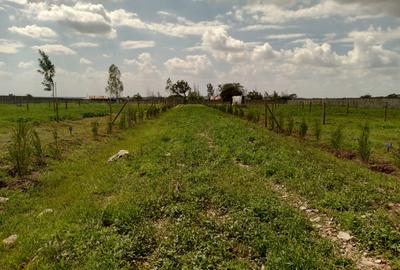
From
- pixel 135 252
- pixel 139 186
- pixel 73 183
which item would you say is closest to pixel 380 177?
pixel 139 186

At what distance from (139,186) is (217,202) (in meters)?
2.10

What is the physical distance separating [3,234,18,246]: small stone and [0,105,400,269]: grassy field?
9 cm

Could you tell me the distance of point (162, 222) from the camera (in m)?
5.96

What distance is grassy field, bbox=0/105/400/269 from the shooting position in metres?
4.72

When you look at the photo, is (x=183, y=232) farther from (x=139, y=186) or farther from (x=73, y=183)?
(x=73, y=183)

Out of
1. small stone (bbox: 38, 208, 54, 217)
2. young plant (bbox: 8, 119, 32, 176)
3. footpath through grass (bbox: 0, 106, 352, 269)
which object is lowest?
small stone (bbox: 38, 208, 54, 217)

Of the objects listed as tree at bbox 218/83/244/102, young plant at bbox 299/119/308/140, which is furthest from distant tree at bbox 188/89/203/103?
young plant at bbox 299/119/308/140

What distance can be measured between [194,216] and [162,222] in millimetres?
549

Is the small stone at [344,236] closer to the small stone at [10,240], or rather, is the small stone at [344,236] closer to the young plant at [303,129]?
the small stone at [10,240]

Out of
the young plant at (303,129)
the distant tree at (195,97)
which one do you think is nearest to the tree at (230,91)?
the distant tree at (195,97)

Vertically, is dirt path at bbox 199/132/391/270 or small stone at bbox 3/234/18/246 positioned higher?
dirt path at bbox 199/132/391/270

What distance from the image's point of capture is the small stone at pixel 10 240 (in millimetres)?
5609

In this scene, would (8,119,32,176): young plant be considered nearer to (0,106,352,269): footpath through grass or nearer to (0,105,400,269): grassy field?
(0,105,400,269): grassy field

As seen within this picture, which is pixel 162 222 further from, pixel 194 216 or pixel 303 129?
pixel 303 129
